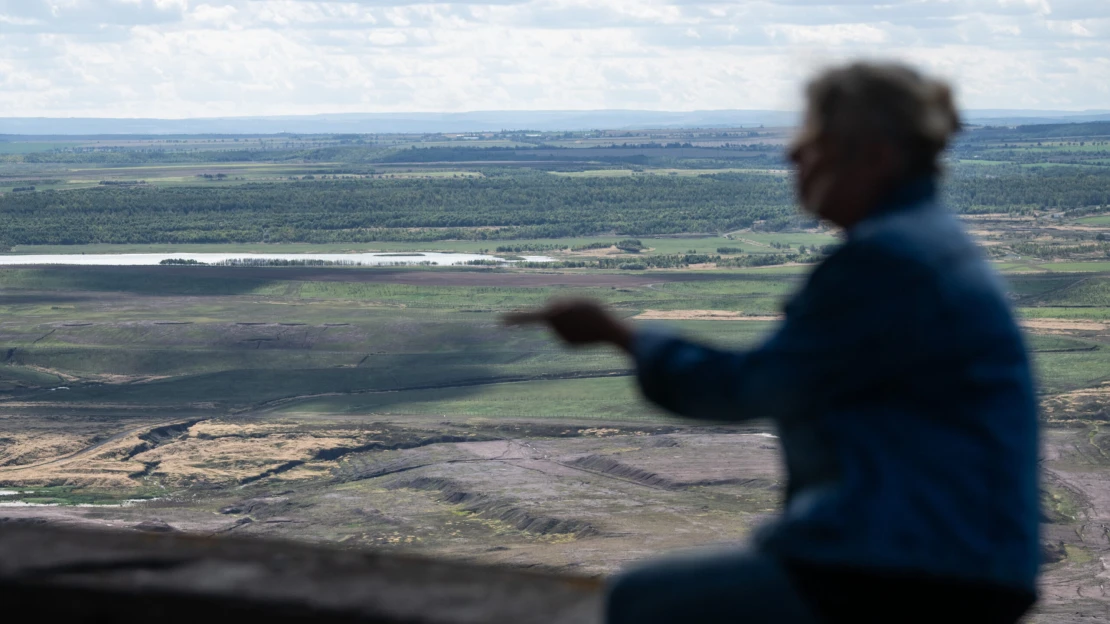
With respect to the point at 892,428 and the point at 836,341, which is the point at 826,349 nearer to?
the point at 836,341

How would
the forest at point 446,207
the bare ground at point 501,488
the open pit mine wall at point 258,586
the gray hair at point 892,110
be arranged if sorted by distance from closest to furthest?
the gray hair at point 892,110
the open pit mine wall at point 258,586
the bare ground at point 501,488
the forest at point 446,207

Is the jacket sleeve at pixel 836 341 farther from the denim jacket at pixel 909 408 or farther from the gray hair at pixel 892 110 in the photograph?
the gray hair at pixel 892 110

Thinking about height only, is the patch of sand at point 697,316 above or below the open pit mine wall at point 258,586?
below

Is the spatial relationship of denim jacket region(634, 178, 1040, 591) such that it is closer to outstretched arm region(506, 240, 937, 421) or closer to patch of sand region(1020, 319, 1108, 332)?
outstretched arm region(506, 240, 937, 421)

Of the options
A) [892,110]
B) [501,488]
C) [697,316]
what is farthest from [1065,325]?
[892,110]

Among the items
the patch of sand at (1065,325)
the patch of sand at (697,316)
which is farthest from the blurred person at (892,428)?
the patch of sand at (1065,325)

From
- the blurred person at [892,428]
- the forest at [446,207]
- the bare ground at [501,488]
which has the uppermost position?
the blurred person at [892,428]
